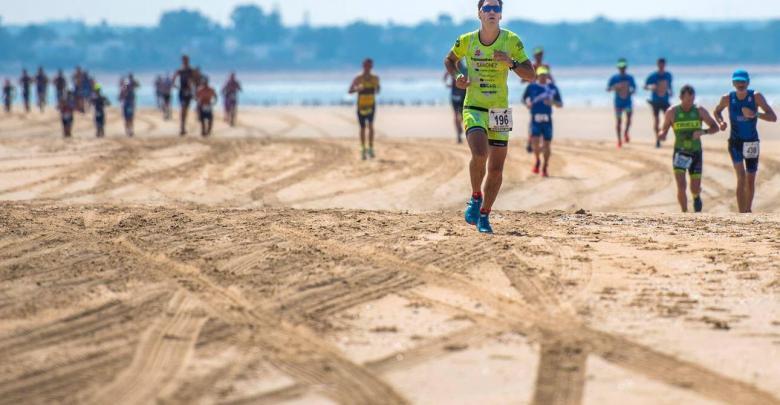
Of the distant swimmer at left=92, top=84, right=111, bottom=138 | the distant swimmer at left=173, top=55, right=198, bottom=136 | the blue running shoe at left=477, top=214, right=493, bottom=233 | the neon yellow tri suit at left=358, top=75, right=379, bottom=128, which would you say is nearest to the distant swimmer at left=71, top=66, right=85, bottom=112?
the distant swimmer at left=92, top=84, right=111, bottom=138

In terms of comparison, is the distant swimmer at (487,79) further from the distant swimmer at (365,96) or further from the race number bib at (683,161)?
the distant swimmer at (365,96)

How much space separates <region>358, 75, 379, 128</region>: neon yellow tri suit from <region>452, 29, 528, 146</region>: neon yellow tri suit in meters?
9.56

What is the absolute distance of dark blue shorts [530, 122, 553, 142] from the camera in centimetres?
1716

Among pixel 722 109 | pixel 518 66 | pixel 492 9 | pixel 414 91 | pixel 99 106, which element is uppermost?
pixel 492 9

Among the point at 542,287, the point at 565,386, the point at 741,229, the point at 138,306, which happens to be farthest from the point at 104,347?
the point at 741,229

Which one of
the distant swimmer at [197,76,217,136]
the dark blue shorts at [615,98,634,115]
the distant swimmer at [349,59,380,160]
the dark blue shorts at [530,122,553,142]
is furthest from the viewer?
the distant swimmer at [197,76,217,136]

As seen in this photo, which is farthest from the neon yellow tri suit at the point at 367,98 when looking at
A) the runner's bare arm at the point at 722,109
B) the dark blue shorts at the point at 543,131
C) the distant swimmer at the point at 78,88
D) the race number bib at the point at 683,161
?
the distant swimmer at the point at 78,88

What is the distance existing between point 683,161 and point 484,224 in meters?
4.49

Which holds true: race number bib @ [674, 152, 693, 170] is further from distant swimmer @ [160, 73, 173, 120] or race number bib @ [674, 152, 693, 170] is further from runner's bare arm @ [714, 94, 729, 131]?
distant swimmer @ [160, 73, 173, 120]

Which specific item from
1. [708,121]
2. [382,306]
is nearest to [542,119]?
[708,121]

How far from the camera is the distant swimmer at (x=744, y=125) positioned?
12.9 m

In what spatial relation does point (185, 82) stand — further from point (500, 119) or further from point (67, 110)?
point (500, 119)

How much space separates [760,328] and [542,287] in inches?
57.0

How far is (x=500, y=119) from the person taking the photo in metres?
9.71
